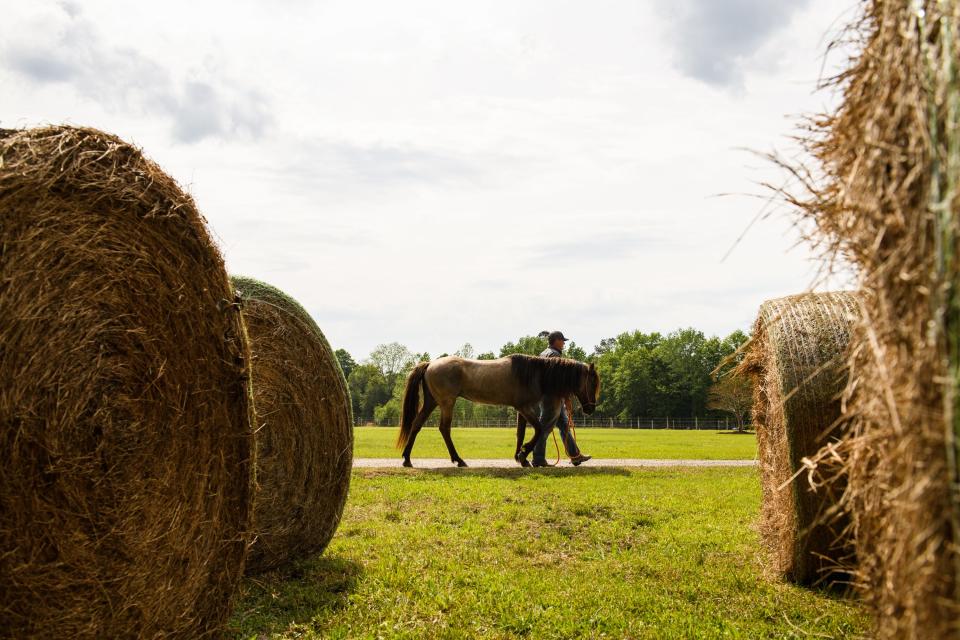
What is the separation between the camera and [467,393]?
1576 centimetres

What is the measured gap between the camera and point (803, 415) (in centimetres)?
554

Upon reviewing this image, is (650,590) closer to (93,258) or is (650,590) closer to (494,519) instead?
(494,519)

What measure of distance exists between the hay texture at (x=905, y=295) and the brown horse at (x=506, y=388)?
1168 centimetres

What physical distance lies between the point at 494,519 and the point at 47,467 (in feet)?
18.7

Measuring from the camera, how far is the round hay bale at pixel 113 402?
11.8 feet

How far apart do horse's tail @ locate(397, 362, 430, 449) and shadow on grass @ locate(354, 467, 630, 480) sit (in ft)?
3.74

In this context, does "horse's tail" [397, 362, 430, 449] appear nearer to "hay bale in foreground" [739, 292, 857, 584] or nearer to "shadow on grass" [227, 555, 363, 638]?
"shadow on grass" [227, 555, 363, 638]

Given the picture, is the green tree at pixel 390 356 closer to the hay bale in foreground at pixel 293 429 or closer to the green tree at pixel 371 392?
the green tree at pixel 371 392

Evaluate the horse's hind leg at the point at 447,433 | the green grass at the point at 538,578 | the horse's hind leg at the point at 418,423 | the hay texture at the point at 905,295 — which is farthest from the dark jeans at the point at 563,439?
the hay texture at the point at 905,295

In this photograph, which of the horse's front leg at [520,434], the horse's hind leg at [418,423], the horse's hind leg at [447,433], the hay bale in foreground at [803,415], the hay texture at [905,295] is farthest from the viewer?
the horse's hind leg at [447,433]

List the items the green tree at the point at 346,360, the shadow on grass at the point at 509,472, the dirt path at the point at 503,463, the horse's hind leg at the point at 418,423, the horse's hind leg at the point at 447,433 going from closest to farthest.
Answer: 1. the shadow on grass at the point at 509,472
2. the horse's hind leg at the point at 418,423
3. the dirt path at the point at 503,463
4. the horse's hind leg at the point at 447,433
5. the green tree at the point at 346,360

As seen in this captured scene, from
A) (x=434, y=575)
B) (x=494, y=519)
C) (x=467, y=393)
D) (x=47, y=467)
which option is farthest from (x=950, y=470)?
(x=467, y=393)

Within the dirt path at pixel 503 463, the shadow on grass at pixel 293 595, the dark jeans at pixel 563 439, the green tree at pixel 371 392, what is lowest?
the shadow on grass at pixel 293 595

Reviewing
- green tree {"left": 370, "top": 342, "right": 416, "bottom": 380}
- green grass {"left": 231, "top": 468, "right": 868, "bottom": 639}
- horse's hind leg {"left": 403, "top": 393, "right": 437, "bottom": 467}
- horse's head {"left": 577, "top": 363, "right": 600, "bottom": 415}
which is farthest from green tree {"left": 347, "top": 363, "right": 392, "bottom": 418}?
green grass {"left": 231, "top": 468, "right": 868, "bottom": 639}
